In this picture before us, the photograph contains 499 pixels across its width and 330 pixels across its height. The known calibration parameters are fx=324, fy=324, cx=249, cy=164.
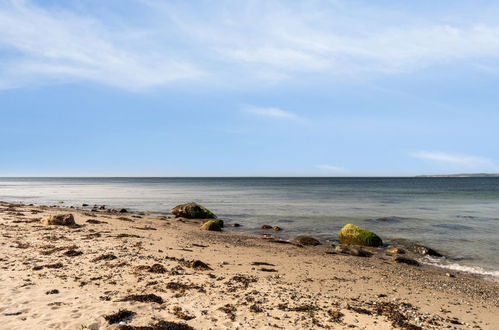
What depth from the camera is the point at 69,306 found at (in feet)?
26.5

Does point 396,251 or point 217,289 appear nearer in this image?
point 217,289

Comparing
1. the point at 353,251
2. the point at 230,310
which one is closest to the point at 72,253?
the point at 230,310

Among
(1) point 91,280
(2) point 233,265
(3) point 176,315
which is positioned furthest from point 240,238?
(3) point 176,315

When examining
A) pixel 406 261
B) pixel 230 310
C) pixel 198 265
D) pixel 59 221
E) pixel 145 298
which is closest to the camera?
pixel 230 310

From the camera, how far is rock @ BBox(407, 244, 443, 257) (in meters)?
17.6

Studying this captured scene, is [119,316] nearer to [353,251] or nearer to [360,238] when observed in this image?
[353,251]

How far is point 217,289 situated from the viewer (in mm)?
9789

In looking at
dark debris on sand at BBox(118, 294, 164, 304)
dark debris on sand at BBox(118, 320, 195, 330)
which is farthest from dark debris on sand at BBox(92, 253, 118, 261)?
dark debris on sand at BBox(118, 320, 195, 330)

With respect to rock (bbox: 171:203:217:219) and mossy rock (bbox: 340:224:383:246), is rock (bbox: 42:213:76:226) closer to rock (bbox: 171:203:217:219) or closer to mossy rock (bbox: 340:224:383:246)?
rock (bbox: 171:203:217:219)

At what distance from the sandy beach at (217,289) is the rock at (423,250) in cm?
304

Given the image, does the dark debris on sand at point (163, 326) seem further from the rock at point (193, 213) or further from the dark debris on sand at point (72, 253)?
the rock at point (193, 213)

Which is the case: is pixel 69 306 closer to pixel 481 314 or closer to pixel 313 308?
pixel 313 308

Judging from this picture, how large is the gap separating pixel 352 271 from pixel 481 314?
4693mm

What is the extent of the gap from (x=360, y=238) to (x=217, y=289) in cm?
1269
